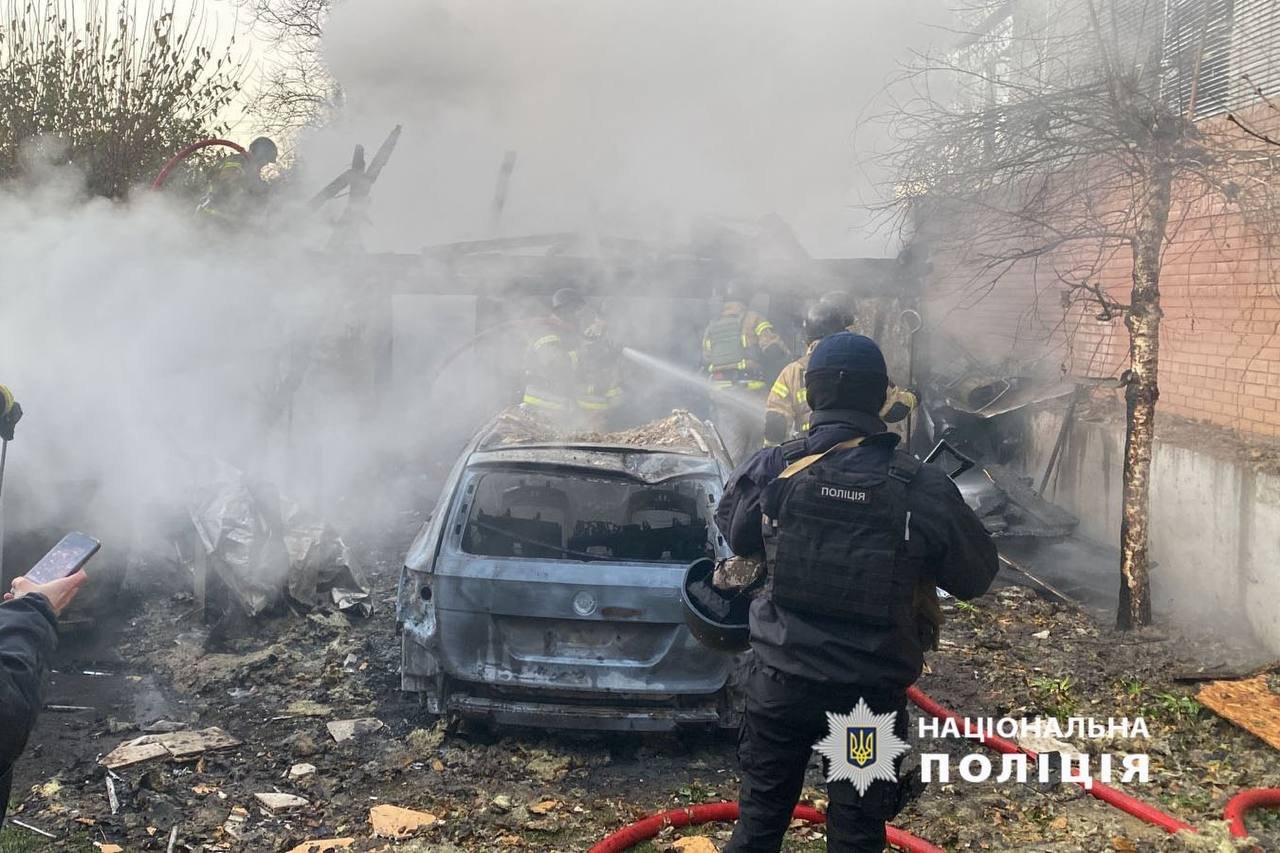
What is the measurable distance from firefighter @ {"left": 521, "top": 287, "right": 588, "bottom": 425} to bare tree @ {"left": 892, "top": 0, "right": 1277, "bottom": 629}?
10.2 feet

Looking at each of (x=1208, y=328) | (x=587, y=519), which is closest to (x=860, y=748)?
(x=587, y=519)

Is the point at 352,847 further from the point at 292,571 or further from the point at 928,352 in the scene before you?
the point at 928,352

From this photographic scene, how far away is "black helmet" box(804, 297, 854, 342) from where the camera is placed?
6.56m

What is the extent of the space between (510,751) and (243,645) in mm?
2193

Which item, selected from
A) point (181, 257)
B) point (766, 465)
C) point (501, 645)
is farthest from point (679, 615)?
point (181, 257)

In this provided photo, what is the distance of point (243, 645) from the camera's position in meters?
5.74

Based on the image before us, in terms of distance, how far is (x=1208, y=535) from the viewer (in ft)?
21.8

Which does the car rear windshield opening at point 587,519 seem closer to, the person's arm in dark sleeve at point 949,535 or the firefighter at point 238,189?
the person's arm in dark sleeve at point 949,535

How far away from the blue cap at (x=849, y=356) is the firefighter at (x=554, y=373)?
191 inches

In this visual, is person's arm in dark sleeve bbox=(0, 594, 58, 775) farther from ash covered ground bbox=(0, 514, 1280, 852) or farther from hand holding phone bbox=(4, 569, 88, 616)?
ash covered ground bbox=(0, 514, 1280, 852)

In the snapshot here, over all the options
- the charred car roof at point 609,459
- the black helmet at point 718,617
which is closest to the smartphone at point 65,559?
the black helmet at point 718,617

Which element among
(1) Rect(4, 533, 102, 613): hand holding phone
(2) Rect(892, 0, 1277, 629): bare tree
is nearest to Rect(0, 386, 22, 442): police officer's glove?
(1) Rect(4, 533, 102, 613): hand holding phone

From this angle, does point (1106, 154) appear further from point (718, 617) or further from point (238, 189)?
point (238, 189)

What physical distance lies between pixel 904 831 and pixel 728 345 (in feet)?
21.1
